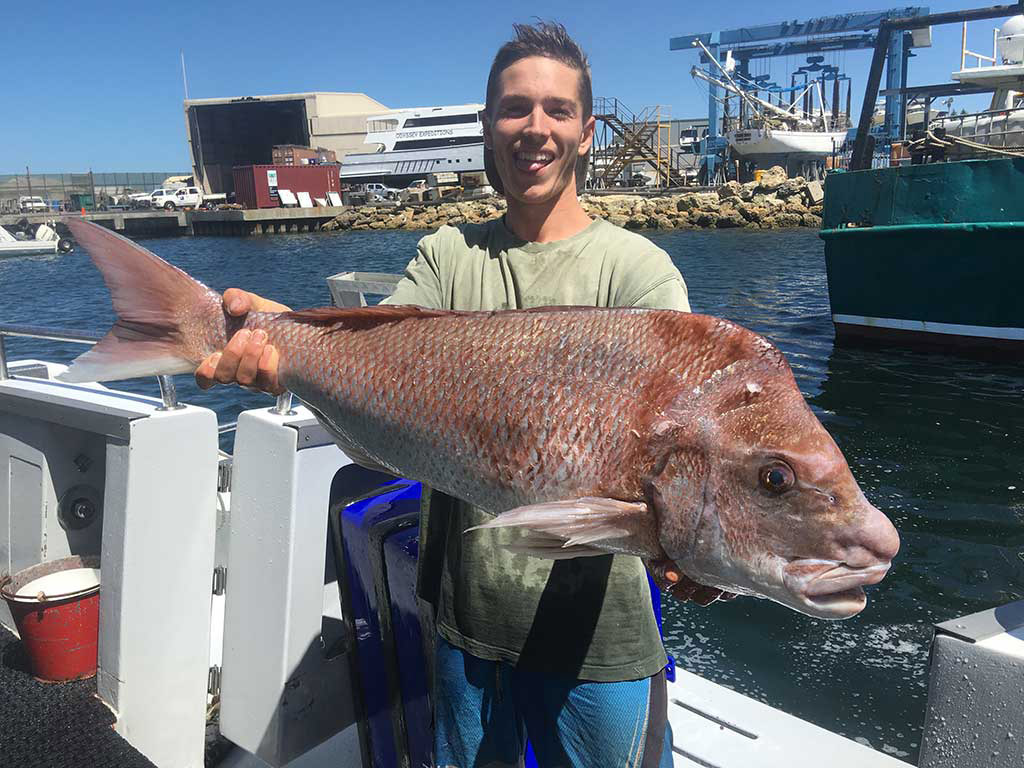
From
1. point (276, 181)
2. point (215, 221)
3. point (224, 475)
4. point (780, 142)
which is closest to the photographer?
point (224, 475)

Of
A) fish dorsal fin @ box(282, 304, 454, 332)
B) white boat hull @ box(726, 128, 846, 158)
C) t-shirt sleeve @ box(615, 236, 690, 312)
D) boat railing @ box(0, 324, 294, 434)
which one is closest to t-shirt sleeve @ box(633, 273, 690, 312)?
t-shirt sleeve @ box(615, 236, 690, 312)

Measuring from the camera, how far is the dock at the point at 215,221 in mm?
57125

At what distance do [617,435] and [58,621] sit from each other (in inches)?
114

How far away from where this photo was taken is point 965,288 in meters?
12.3

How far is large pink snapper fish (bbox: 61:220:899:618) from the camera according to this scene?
1.40 m

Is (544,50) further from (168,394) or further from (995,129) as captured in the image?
(995,129)

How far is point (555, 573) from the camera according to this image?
6.14 ft

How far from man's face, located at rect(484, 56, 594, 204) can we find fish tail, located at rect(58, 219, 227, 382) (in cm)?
87

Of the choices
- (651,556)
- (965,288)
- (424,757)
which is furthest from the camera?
(965,288)

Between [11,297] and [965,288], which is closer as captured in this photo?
[965,288]

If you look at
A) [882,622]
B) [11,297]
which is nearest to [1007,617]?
[882,622]

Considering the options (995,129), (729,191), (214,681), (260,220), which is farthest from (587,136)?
(260,220)

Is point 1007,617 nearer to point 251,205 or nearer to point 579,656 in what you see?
point 579,656

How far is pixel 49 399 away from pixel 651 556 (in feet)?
9.49
